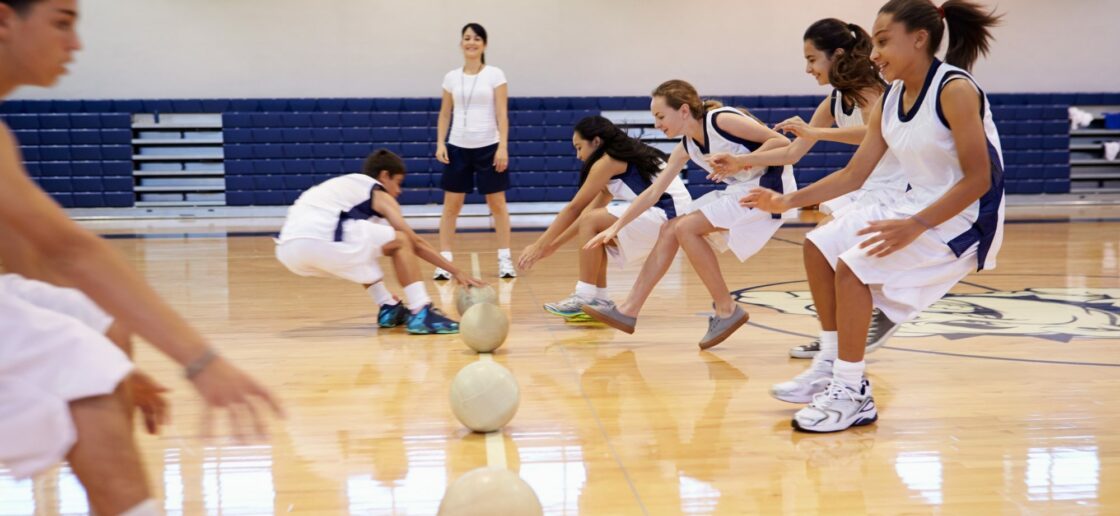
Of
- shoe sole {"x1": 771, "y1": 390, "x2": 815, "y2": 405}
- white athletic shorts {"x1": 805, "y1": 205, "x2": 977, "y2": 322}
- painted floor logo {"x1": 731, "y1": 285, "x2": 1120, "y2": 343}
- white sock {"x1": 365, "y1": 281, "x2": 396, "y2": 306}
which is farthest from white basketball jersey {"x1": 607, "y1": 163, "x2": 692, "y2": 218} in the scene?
white athletic shorts {"x1": 805, "y1": 205, "x2": 977, "y2": 322}

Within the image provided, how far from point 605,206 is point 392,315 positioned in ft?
4.47

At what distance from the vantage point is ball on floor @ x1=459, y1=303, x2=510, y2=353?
459 centimetres

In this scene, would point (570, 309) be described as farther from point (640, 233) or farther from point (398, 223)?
point (398, 223)

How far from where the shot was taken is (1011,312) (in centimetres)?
557

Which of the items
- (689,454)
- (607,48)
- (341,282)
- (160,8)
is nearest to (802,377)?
(689,454)

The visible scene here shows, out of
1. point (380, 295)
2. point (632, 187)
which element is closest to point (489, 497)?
point (380, 295)

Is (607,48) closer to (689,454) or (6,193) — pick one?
(689,454)

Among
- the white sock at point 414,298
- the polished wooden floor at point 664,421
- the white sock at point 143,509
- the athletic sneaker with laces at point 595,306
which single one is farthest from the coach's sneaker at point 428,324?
the white sock at point 143,509

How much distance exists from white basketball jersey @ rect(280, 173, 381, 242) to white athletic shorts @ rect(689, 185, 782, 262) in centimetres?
178

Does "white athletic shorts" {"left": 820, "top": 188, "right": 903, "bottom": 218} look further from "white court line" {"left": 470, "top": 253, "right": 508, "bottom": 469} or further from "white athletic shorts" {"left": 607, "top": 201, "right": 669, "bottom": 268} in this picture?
"white court line" {"left": 470, "top": 253, "right": 508, "bottom": 469}

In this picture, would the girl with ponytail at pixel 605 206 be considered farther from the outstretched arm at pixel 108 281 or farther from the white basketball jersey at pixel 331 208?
the outstretched arm at pixel 108 281

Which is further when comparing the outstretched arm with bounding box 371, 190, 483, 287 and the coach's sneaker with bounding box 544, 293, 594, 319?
the coach's sneaker with bounding box 544, 293, 594, 319

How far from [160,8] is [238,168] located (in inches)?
90.8

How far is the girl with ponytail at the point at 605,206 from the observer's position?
5.48 meters
